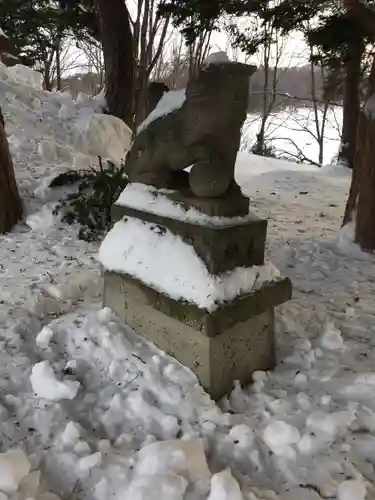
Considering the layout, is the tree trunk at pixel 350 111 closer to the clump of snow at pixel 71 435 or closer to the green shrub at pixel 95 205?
the green shrub at pixel 95 205

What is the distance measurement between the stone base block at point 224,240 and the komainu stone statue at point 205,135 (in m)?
0.09

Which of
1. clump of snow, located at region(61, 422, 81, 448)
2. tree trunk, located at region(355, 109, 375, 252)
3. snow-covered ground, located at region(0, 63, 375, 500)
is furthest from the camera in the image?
tree trunk, located at region(355, 109, 375, 252)

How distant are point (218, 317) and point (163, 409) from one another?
43 centimetres

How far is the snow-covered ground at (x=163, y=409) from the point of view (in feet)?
5.24

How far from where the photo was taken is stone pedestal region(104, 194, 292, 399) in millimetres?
2016

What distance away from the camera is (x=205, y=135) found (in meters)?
2.07

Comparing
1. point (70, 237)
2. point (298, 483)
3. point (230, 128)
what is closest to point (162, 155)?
point (230, 128)

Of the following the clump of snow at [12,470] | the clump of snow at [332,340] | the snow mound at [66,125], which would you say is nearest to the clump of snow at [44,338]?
the clump of snow at [12,470]

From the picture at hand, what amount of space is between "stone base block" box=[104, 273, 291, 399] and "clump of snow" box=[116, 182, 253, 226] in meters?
0.34

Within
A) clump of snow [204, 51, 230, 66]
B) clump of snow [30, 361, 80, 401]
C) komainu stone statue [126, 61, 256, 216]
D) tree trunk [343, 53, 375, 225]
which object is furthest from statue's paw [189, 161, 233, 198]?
tree trunk [343, 53, 375, 225]

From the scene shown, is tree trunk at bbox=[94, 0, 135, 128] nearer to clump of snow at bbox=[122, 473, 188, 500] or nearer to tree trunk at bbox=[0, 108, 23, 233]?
tree trunk at bbox=[0, 108, 23, 233]

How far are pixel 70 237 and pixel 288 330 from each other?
2.15 m

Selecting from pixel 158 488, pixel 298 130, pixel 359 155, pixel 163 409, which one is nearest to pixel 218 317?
pixel 163 409

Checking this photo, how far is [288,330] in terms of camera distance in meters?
2.62
